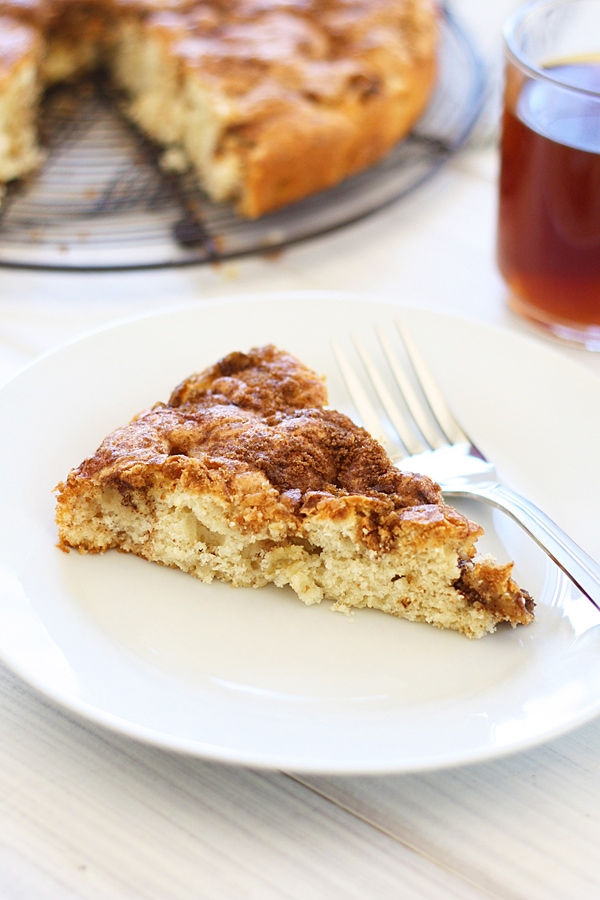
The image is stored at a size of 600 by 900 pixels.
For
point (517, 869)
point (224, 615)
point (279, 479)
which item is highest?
point (279, 479)

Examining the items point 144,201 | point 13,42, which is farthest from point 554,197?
point 13,42

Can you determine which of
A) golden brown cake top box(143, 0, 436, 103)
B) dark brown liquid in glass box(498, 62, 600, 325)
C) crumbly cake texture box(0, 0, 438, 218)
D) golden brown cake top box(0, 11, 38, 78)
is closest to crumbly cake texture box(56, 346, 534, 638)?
dark brown liquid in glass box(498, 62, 600, 325)

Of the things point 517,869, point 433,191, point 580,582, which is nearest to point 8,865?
point 517,869

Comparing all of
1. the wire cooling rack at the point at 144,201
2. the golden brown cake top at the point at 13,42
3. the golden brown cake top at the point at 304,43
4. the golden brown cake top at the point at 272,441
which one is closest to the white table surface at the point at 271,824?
the golden brown cake top at the point at 272,441

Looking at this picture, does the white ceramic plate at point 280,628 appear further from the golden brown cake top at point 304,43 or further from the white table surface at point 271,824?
the golden brown cake top at point 304,43

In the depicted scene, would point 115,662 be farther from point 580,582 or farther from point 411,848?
point 580,582

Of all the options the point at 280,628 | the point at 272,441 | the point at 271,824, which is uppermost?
the point at 272,441

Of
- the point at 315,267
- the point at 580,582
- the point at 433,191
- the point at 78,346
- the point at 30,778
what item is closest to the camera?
the point at 30,778

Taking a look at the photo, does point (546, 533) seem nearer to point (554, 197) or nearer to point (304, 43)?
point (554, 197)
